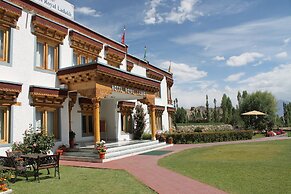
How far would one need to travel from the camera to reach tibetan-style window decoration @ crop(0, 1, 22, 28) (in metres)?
11.3

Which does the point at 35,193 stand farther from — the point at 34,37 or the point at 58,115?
the point at 34,37

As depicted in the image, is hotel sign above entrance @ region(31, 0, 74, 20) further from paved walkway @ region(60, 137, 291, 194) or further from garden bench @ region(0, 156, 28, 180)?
paved walkway @ region(60, 137, 291, 194)

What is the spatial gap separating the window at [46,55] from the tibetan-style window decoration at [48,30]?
0.30 meters

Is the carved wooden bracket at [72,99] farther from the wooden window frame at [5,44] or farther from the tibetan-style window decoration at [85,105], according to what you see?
the wooden window frame at [5,44]

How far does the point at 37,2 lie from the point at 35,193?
10003 millimetres

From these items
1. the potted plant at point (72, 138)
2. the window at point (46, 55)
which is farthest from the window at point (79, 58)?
the potted plant at point (72, 138)

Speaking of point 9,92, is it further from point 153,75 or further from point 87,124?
point 153,75

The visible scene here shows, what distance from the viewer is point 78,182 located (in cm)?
809

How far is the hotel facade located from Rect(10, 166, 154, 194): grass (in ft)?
11.7

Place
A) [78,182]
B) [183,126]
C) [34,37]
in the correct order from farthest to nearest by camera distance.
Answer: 1. [183,126]
2. [34,37]
3. [78,182]

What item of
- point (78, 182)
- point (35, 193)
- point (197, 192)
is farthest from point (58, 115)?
point (197, 192)

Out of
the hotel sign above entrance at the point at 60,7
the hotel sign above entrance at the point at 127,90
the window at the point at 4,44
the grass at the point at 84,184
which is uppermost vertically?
the hotel sign above entrance at the point at 60,7


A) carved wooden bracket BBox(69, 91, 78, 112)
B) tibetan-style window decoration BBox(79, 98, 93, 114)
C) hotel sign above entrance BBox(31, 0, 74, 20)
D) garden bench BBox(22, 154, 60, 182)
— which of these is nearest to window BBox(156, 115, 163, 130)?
tibetan-style window decoration BBox(79, 98, 93, 114)

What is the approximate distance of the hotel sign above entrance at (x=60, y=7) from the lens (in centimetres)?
1441
